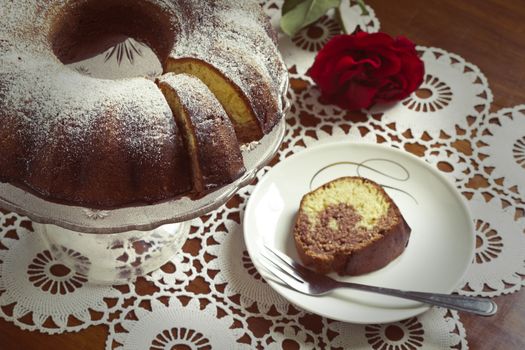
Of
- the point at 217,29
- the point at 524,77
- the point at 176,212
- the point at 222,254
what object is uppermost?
the point at 217,29

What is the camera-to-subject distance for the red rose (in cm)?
119

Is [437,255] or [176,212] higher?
[176,212]

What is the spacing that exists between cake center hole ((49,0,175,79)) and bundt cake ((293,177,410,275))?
30cm

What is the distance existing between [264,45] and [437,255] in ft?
1.21

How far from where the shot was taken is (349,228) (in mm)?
1037

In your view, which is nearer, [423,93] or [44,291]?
[44,291]

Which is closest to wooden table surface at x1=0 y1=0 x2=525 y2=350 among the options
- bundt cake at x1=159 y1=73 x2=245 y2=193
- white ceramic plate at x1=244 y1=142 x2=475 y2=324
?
white ceramic plate at x1=244 y1=142 x2=475 y2=324

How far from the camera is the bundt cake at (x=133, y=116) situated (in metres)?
0.86

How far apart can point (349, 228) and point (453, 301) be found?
16 cm

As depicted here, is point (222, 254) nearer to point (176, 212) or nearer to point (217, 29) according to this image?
point (176, 212)

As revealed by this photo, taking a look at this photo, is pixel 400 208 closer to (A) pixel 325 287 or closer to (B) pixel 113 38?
(A) pixel 325 287

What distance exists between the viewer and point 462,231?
1.08 m

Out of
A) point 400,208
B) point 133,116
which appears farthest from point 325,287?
point 133,116

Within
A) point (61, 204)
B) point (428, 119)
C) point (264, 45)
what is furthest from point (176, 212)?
point (428, 119)
